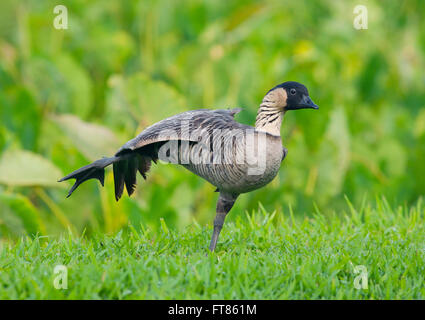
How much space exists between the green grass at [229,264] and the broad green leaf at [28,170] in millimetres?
1081

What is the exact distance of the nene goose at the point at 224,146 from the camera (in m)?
3.22

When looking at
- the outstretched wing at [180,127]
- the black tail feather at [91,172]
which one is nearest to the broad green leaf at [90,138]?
the black tail feather at [91,172]

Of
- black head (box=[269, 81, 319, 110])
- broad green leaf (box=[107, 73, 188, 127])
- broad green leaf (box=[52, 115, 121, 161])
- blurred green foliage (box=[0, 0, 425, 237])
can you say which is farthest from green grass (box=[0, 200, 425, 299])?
broad green leaf (box=[107, 73, 188, 127])

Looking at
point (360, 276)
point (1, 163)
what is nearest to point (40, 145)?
point (1, 163)

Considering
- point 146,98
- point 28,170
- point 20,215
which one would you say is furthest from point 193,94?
point 20,215

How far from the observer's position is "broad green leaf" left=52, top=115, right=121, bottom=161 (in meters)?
5.29

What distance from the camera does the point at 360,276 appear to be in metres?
3.22

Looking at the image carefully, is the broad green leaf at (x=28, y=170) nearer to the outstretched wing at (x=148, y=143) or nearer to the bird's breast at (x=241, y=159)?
the outstretched wing at (x=148, y=143)

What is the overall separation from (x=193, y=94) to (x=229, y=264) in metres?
4.11

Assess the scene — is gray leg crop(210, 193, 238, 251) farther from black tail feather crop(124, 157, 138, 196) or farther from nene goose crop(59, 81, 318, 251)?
black tail feather crop(124, 157, 138, 196)

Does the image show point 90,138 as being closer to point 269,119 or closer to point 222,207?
point 222,207

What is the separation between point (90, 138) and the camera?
17.5 ft

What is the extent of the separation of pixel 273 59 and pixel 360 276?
4213mm
